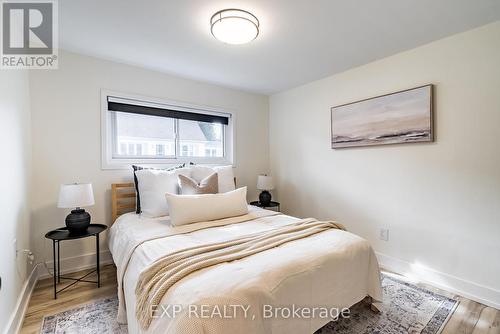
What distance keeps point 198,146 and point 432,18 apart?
9.48 feet

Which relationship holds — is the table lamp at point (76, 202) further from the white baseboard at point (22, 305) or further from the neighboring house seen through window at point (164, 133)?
the neighboring house seen through window at point (164, 133)

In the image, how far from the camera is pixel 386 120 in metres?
2.55

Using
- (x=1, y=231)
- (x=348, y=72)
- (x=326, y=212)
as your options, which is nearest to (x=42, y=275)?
(x=1, y=231)

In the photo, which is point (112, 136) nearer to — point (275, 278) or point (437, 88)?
point (275, 278)

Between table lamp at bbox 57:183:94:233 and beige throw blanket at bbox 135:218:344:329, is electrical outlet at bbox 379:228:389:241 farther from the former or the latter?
table lamp at bbox 57:183:94:233

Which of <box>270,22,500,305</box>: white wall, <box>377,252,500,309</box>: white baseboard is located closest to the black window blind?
<box>270,22,500,305</box>: white wall

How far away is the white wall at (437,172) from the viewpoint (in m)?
1.96

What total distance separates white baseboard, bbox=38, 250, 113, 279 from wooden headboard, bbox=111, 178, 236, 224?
0.42 metres

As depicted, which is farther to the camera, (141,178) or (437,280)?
(141,178)

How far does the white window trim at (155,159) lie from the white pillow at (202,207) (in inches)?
40.0

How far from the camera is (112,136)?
110 inches

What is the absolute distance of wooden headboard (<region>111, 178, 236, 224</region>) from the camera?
2.61m

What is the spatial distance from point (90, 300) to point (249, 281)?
1.65 metres

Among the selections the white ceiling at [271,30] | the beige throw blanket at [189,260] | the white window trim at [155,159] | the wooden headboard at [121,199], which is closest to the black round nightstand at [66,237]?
the wooden headboard at [121,199]
